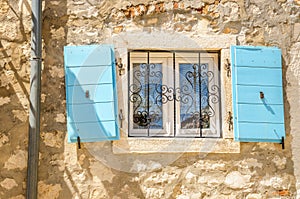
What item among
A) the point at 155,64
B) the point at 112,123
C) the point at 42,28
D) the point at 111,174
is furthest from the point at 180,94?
the point at 42,28

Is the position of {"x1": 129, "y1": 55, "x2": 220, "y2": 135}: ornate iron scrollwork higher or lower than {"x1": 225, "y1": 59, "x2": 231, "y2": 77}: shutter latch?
lower

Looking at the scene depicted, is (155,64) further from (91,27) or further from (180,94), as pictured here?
(91,27)

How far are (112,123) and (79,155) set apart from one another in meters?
0.42

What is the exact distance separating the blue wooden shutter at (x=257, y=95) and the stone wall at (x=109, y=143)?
0.39 ft

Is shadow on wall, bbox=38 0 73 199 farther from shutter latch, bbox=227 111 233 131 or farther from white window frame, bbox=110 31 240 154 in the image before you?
shutter latch, bbox=227 111 233 131

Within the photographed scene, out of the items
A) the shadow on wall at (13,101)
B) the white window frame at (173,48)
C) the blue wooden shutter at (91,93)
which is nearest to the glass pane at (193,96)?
the white window frame at (173,48)

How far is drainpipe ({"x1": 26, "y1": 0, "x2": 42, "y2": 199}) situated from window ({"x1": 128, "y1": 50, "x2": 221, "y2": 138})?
827 mm

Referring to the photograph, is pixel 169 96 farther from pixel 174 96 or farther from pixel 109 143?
pixel 109 143

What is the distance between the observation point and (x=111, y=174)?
13.1ft

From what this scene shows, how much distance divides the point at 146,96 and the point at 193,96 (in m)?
0.44

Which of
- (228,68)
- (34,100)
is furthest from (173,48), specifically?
(34,100)

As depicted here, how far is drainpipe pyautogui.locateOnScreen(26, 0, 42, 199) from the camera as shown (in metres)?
3.88

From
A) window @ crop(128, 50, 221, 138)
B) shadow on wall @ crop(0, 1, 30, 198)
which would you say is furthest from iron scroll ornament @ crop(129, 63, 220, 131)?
shadow on wall @ crop(0, 1, 30, 198)

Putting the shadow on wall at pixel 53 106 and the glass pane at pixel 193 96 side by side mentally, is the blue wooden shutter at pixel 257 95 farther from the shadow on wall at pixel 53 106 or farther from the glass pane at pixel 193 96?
the shadow on wall at pixel 53 106
